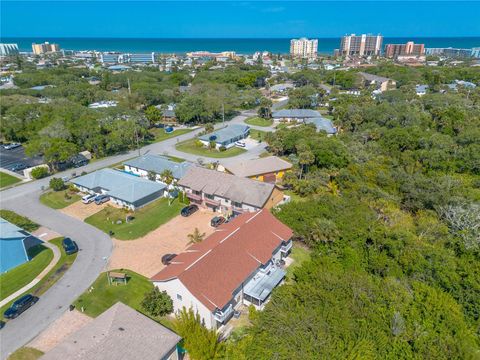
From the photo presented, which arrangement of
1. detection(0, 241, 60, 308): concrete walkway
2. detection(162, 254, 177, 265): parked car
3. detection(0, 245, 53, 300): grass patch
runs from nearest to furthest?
detection(0, 241, 60, 308): concrete walkway
detection(0, 245, 53, 300): grass patch
detection(162, 254, 177, 265): parked car

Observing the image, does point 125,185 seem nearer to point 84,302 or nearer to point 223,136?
point 84,302

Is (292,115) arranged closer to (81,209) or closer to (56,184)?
(56,184)

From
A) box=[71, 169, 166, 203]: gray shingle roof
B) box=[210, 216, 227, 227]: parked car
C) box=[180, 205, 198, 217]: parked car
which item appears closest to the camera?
→ box=[210, 216, 227, 227]: parked car

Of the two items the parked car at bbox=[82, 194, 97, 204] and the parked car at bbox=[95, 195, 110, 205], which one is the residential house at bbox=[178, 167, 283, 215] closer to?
the parked car at bbox=[95, 195, 110, 205]

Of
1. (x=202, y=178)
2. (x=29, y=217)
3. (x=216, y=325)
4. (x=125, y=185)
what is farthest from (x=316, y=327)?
(x=29, y=217)

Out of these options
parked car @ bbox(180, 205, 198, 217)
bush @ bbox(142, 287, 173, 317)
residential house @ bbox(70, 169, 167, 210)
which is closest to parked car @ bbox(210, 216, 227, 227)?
parked car @ bbox(180, 205, 198, 217)

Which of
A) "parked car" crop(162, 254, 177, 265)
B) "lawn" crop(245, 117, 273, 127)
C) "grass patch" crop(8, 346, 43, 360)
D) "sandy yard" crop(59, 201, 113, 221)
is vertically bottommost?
"grass patch" crop(8, 346, 43, 360)

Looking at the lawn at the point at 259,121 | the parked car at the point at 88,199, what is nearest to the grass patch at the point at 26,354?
the parked car at the point at 88,199

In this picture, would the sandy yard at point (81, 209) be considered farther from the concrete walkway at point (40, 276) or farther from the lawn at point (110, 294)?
the lawn at point (110, 294)
